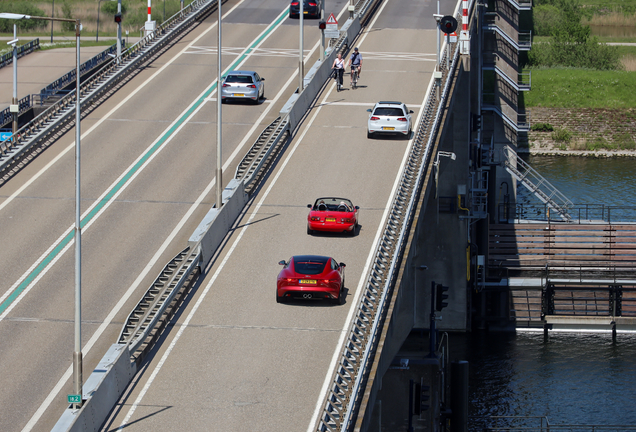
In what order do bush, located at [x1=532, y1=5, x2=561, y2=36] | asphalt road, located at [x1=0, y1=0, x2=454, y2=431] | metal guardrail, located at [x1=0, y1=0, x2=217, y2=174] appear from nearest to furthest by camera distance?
asphalt road, located at [x1=0, y1=0, x2=454, y2=431] < metal guardrail, located at [x1=0, y1=0, x2=217, y2=174] < bush, located at [x1=532, y1=5, x2=561, y2=36]

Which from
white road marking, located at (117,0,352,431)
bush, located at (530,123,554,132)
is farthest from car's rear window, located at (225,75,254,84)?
bush, located at (530,123,554,132)

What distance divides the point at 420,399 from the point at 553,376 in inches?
523

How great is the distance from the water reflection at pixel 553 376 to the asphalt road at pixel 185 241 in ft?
35.4

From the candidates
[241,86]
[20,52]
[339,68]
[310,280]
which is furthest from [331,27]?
[20,52]

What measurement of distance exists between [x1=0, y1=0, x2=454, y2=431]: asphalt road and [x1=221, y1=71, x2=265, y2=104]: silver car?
2.51 ft

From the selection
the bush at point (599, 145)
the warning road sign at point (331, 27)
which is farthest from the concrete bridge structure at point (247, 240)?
the bush at point (599, 145)

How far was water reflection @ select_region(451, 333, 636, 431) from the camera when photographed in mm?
40125

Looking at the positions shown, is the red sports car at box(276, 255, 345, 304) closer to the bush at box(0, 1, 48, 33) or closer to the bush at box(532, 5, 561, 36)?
the bush at box(0, 1, 48, 33)

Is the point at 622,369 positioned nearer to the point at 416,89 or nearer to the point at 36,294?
the point at 416,89

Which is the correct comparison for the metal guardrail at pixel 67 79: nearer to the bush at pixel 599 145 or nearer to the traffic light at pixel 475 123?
the traffic light at pixel 475 123

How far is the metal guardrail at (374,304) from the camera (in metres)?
22.3

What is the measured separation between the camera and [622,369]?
4506 centimetres

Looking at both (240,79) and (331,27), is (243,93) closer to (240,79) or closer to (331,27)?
(240,79)

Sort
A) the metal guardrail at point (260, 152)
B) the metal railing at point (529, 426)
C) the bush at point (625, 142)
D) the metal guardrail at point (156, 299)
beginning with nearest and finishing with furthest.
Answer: the metal guardrail at point (156, 299) < the metal railing at point (529, 426) < the metal guardrail at point (260, 152) < the bush at point (625, 142)
